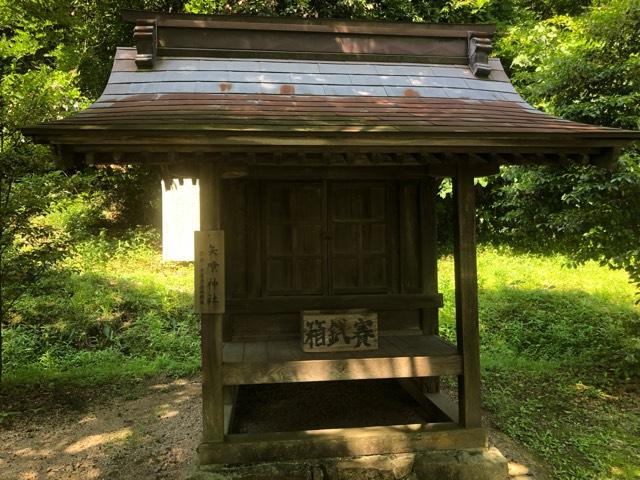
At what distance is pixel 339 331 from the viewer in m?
4.43

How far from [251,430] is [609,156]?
4.37 meters

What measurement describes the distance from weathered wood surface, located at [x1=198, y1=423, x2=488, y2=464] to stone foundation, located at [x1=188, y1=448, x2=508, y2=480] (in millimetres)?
56

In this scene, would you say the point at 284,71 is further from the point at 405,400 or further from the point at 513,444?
the point at 513,444

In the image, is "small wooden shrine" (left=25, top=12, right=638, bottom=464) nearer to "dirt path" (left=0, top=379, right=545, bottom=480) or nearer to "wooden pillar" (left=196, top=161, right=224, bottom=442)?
"wooden pillar" (left=196, top=161, right=224, bottom=442)

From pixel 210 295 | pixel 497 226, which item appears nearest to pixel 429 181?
pixel 210 295

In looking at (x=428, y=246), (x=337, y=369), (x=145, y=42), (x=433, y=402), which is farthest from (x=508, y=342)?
(x=145, y=42)

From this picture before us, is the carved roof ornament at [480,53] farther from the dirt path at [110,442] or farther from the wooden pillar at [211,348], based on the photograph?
the dirt path at [110,442]

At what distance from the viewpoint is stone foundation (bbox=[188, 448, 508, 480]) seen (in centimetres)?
379

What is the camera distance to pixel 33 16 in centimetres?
622

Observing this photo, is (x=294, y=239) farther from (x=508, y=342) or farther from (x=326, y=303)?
(x=508, y=342)

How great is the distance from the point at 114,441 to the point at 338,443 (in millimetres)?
2576

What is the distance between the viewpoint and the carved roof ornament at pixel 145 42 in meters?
4.74

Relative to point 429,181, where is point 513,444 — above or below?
below

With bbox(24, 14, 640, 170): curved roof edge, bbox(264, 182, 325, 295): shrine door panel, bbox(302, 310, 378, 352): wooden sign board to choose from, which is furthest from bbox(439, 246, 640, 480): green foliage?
bbox(24, 14, 640, 170): curved roof edge
